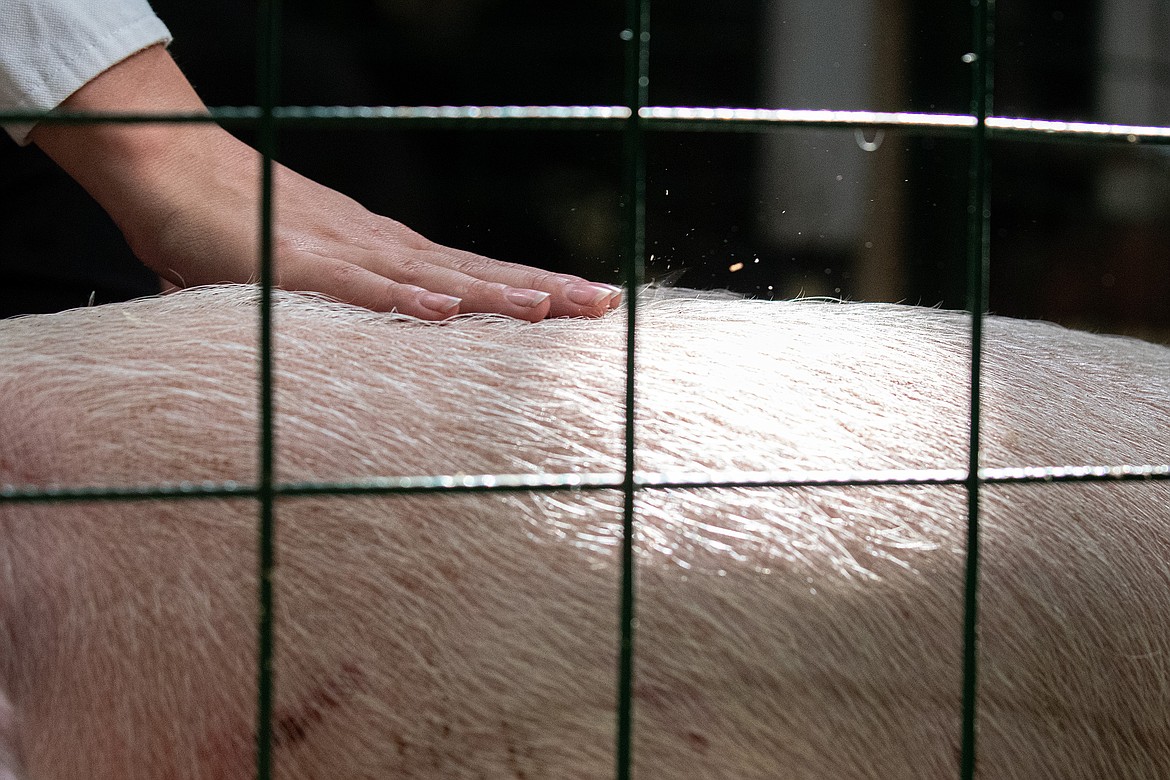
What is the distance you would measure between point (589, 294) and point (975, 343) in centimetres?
28

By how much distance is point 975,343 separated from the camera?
604 mm

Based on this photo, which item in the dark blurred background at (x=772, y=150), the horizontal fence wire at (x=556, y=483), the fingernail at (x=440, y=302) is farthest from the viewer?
the dark blurred background at (x=772, y=150)

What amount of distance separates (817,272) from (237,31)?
1663mm

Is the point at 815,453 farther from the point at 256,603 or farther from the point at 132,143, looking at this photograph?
the point at 132,143

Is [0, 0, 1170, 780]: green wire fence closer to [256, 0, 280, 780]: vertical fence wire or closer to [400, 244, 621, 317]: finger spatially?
[256, 0, 280, 780]: vertical fence wire

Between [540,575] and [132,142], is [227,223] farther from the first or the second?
[540,575]

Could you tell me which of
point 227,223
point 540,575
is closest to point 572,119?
point 540,575

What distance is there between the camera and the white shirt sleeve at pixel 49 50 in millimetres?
828

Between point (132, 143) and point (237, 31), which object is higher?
point (237, 31)

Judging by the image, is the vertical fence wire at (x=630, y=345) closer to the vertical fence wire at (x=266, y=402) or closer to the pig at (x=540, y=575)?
the pig at (x=540, y=575)

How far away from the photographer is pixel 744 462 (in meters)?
0.65

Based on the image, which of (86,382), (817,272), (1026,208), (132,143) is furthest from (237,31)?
(86,382)

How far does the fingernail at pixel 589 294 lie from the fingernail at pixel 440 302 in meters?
0.08

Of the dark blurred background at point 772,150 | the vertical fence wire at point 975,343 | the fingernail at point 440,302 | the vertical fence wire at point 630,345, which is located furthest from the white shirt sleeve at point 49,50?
the dark blurred background at point 772,150
